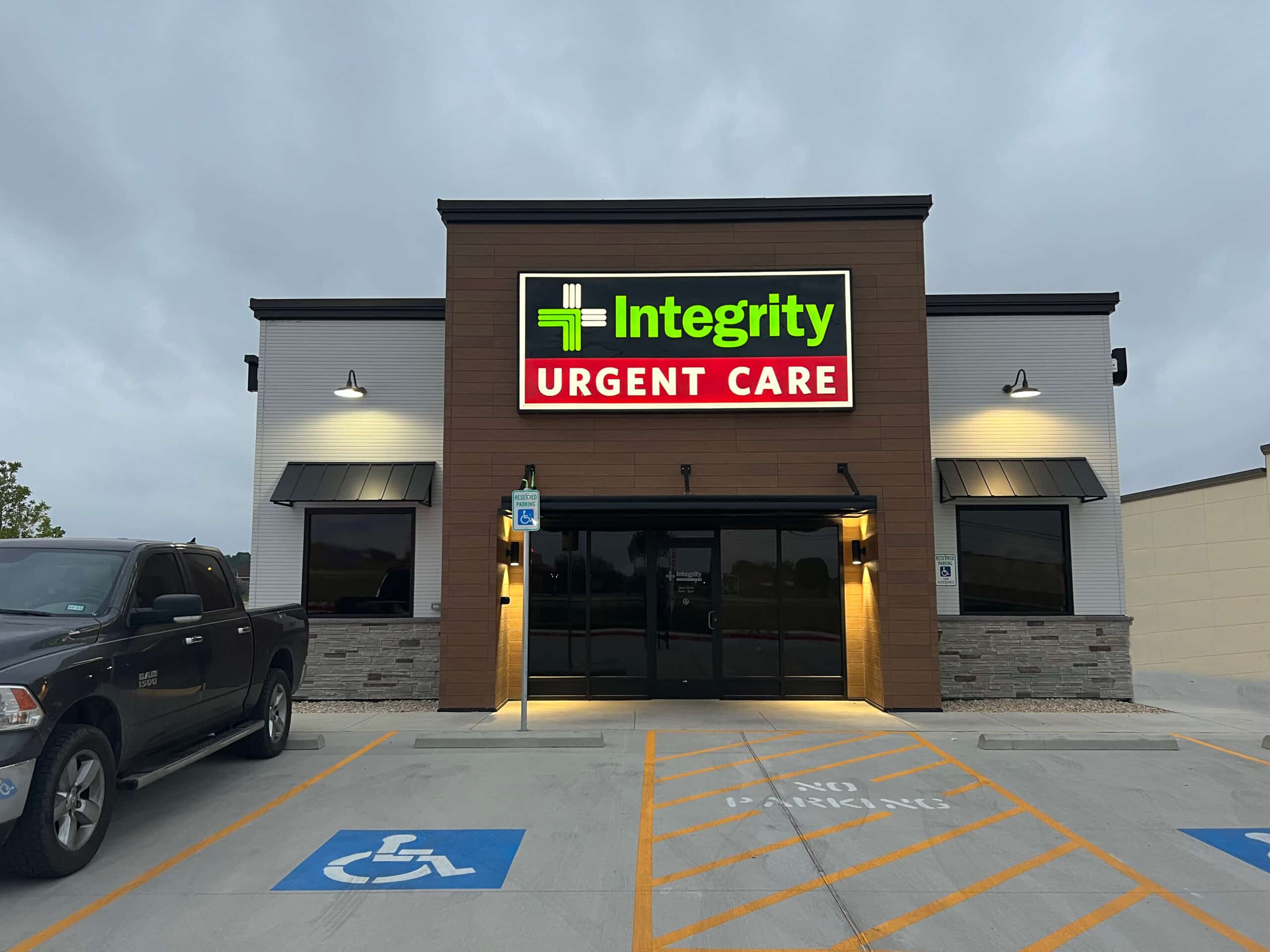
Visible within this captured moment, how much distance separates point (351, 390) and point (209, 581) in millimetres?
5910

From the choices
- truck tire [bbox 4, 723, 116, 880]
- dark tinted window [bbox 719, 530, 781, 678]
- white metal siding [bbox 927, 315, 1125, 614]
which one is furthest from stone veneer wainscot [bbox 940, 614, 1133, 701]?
truck tire [bbox 4, 723, 116, 880]

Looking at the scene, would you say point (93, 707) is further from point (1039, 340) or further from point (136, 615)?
point (1039, 340)

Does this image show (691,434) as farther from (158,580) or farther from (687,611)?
(158,580)

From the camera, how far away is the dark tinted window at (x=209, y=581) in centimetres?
732

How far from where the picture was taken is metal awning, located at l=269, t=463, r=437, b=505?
1268 centimetres

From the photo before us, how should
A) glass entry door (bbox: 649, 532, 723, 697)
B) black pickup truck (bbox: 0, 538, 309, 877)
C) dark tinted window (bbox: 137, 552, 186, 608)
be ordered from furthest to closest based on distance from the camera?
1. glass entry door (bbox: 649, 532, 723, 697)
2. dark tinted window (bbox: 137, 552, 186, 608)
3. black pickup truck (bbox: 0, 538, 309, 877)

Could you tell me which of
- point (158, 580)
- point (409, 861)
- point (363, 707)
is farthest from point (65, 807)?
point (363, 707)

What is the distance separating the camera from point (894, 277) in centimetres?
1188

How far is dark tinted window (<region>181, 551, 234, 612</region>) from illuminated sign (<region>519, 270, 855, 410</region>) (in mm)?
4981

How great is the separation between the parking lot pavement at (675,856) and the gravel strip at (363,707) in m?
3.00

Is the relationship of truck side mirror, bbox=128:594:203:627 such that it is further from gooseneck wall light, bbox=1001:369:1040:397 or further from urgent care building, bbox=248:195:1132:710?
gooseneck wall light, bbox=1001:369:1040:397

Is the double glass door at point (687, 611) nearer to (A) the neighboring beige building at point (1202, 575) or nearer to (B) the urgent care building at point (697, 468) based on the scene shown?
(B) the urgent care building at point (697, 468)

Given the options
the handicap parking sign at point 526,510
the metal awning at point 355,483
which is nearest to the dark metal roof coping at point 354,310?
the metal awning at point 355,483

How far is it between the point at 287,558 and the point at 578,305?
261 inches
